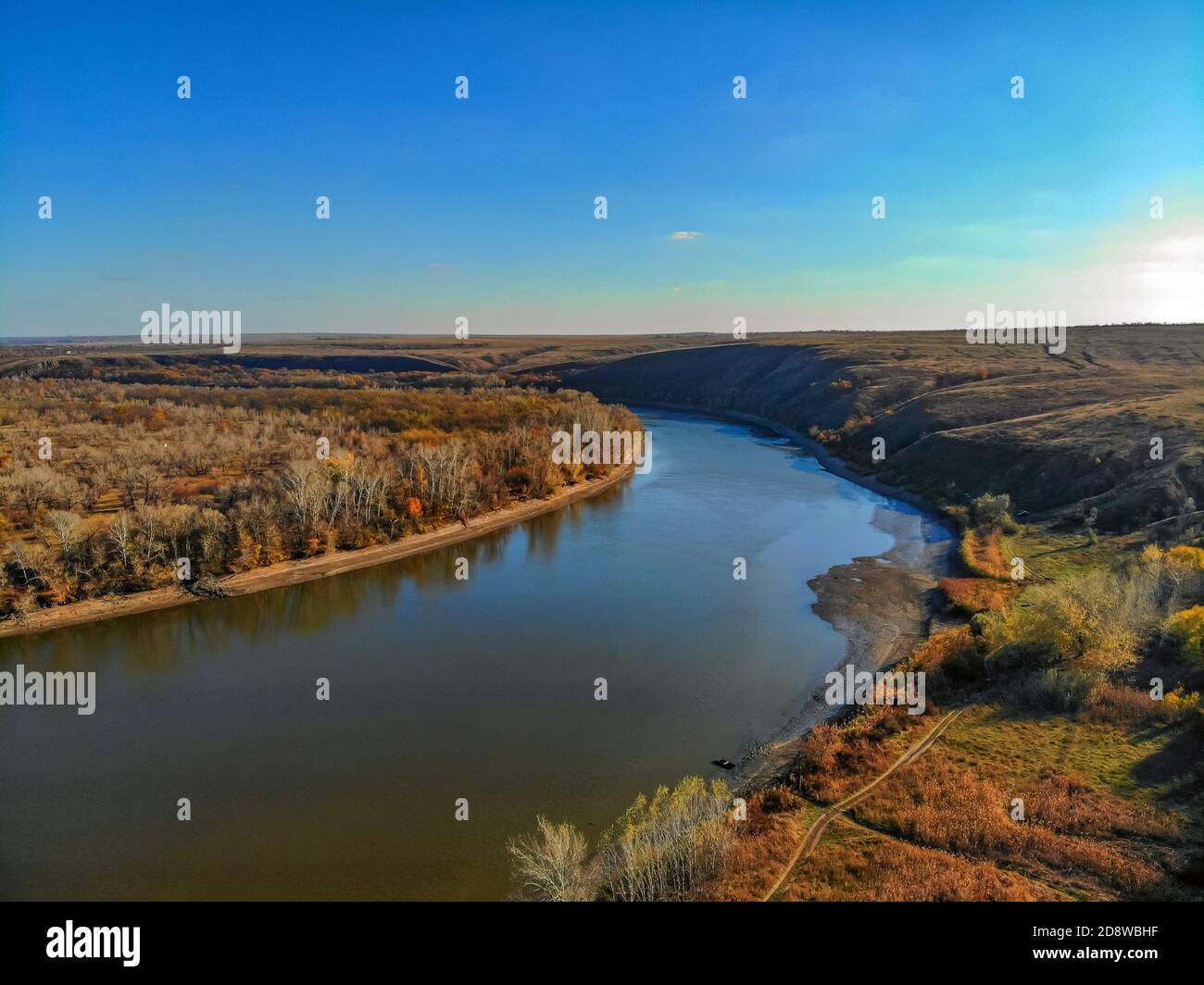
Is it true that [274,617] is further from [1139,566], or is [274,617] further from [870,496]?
[870,496]

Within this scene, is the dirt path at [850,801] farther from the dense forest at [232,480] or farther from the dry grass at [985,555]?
the dense forest at [232,480]

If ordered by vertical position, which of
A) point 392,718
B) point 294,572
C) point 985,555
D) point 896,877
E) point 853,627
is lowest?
point 392,718

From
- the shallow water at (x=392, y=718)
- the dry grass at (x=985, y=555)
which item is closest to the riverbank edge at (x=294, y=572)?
the shallow water at (x=392, y=718)

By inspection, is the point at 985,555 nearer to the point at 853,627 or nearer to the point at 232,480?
the point at 853,627

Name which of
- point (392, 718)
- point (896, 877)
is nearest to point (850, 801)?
point (896, 877)

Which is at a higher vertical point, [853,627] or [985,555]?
[985,555]

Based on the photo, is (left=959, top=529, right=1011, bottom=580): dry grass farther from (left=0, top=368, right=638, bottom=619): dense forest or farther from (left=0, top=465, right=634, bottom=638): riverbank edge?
(left=0, top=368, right=638, bottom=619): dense forest
